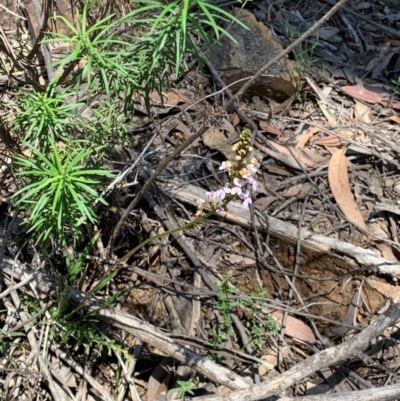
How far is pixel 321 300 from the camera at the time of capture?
118 inches

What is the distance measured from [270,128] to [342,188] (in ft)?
2.06

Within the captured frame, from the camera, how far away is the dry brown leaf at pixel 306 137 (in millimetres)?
3613

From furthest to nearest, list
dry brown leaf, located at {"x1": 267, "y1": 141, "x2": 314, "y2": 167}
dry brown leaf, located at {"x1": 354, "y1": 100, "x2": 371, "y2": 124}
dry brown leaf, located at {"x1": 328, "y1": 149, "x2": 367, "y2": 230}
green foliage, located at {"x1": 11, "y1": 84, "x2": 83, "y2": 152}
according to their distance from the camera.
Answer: dry brown leaf, located at {"x1": 354, "y1": 100, "x2": 371, "y2": 124}
dry brown leaf, located at {"x1": 267, "y1": 141, "x2": 314, "y2": 167}
dry brown leaf, located at {"x1": 328, "y1": 149, "x2": 367, "y2": 230}
green foliage, located at {"x1": 11, "y1": 84, "x2": 83, "y2": 152}

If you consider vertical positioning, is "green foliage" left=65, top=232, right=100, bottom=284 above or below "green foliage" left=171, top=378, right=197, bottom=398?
above

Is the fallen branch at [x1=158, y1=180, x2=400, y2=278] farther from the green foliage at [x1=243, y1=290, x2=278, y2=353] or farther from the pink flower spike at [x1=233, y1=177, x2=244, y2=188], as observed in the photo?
the pink flower spike at [x1=233, y1=177, x2=244, y2=188]

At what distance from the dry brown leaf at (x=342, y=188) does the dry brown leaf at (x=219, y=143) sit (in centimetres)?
64

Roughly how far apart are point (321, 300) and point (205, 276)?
66 centimetres

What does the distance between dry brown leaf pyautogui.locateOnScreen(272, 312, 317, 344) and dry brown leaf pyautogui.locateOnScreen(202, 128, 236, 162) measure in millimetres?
1037

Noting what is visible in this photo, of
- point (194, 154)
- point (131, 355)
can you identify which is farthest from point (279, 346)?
point (194, 154)

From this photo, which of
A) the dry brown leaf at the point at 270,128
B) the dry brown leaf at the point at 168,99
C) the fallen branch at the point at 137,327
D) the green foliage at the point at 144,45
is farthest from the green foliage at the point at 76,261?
the dry brown leaf at the point at 270,128

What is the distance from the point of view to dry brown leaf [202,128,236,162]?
3.39 meters

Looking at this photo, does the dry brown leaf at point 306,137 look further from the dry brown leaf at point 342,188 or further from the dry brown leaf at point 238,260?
the dry brown leaf at point 238,260

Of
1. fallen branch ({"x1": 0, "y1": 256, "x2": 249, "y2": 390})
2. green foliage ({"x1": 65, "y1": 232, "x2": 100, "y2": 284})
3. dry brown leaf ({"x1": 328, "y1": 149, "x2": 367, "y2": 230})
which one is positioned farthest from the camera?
dry brown leaf ({"x1": 328, "y1": 149, "x2": 367, "y2": 230})

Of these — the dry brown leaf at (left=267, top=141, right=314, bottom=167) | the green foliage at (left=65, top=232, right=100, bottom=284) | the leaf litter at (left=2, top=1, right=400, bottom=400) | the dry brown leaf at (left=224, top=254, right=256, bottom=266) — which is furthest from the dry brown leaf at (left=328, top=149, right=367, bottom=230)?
the green foliage at (left=65, top=232, right=100, bottom=284)
